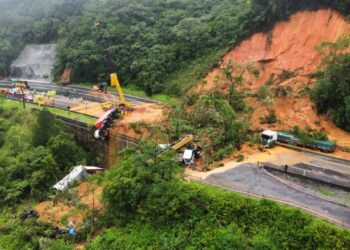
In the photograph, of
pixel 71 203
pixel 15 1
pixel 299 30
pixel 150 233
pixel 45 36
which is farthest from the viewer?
pixel 15 1

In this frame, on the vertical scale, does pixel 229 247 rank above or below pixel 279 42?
below

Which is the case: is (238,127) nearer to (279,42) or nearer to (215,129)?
(215,129)

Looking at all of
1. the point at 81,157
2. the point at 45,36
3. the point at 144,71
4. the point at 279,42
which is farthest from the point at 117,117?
the point at 45,36

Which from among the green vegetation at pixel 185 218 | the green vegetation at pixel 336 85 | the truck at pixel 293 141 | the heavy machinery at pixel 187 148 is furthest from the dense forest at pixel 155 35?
the green vegetation at pixel 185 218

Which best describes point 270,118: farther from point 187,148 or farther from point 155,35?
point 155,35

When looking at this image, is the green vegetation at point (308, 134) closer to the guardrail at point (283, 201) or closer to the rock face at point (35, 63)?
the guardrail at point (283, 201)

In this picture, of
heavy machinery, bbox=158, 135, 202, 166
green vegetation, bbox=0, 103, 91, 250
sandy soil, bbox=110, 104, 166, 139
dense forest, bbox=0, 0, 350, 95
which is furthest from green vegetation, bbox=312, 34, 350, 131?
green vegetation, bbox=0, 103, 91, 250

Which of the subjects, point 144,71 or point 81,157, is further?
point 144,71

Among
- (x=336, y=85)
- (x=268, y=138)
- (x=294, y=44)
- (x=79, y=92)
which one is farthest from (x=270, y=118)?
(x=79, y=92)
